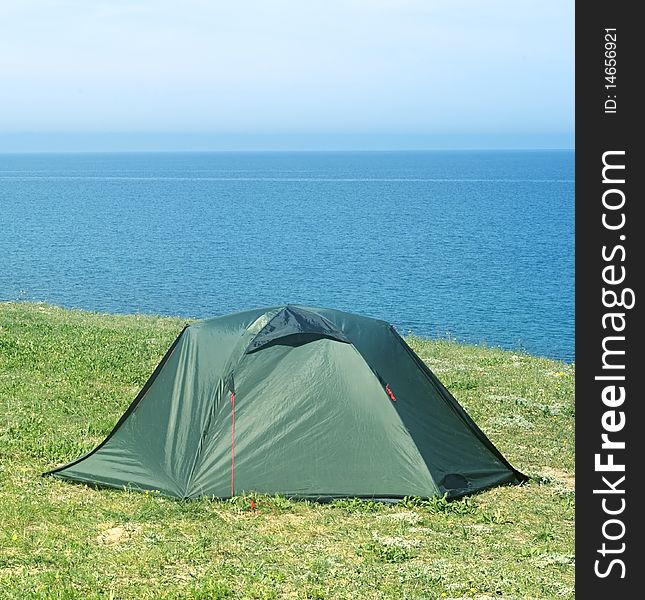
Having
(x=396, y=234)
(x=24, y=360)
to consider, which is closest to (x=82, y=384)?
(x=24, y=360)

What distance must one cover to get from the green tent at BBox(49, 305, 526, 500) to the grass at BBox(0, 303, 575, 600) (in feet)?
1.05

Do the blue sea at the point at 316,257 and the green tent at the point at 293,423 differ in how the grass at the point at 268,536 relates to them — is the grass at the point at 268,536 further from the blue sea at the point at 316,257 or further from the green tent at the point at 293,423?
the blue sea at the point at 316,257

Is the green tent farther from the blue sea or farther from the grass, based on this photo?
the blue sea

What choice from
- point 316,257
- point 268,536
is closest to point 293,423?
point 268,536

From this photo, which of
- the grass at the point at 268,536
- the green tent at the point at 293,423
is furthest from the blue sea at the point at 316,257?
the green tent at the point at 293,423

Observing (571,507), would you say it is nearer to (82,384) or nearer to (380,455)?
(380,455)

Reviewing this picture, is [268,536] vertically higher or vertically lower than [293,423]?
lower

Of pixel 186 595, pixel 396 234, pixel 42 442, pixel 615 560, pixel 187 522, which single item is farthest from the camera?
pixel 396 234

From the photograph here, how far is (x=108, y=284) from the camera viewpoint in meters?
59.4

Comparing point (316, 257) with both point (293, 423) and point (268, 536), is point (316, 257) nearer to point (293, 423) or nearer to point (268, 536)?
point (293, 423)

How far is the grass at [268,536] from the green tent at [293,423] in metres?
0.32

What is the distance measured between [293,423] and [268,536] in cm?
185

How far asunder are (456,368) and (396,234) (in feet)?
255

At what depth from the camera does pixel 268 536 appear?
34.2 feet
